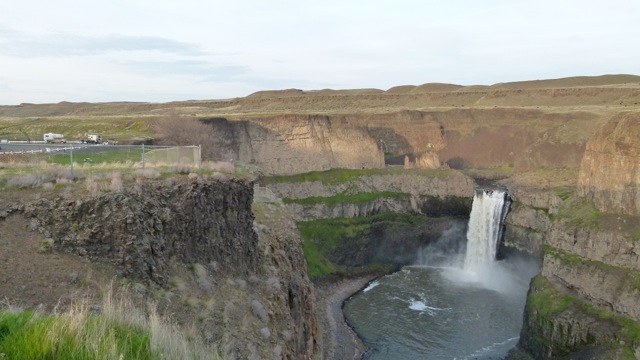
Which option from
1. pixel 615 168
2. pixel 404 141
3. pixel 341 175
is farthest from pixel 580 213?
pixel 404 141

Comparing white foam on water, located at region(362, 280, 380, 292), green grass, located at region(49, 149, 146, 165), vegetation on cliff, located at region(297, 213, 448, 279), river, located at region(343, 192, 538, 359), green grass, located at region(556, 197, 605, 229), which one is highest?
green grass, located at region(49, 149, 146, 165)

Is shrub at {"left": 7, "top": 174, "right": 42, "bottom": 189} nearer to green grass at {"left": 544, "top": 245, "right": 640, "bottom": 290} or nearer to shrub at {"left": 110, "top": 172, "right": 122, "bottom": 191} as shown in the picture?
shrub at {"left": 110, "top": 172, "right": 122, "bottom": 191}

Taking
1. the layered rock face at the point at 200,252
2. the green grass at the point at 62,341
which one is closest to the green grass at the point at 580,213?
the layered rock face at the point at 200,252

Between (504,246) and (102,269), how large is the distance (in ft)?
166

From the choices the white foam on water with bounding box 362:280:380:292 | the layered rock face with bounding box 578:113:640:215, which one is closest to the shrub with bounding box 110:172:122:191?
the layered rock face with bounding box 578:113:640:215

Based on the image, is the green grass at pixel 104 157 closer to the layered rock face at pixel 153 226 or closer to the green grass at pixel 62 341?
the layered rock face at pixel 153 226

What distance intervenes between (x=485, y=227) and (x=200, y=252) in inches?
1800

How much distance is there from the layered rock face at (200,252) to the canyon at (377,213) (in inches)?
→ 2.7

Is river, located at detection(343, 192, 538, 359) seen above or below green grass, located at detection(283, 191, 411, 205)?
below

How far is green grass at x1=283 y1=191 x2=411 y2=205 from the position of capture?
6756 centimetres

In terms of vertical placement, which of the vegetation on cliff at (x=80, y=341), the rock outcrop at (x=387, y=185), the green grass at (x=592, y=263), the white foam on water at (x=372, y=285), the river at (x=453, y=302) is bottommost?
the white foam on water at (x=372, y=285)

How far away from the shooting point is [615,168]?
42344 mm

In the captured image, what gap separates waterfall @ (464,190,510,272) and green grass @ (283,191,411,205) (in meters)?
10.6

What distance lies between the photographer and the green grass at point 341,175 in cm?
6988
